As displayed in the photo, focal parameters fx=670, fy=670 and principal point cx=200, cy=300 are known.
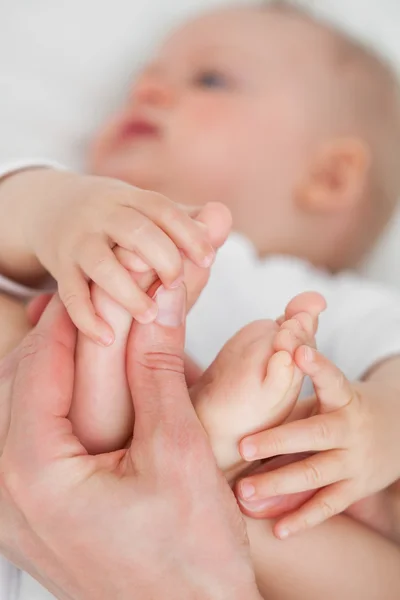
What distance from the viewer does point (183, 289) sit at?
636 mm

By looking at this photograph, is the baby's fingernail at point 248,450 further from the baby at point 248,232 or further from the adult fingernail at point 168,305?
the adult fingernail at point 168,305

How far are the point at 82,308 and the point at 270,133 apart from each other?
684 mm

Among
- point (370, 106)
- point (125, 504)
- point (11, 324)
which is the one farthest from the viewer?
point (370, 106)

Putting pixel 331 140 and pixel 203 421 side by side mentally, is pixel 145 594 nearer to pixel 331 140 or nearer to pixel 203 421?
pixel 203 421

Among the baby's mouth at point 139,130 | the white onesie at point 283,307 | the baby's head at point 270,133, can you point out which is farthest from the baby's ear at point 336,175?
the baby's mouth at point 139,130

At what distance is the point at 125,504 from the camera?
55cm

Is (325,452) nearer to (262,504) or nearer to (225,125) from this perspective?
(262,504)

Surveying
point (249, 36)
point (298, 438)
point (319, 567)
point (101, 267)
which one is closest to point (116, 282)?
point (101, 267)

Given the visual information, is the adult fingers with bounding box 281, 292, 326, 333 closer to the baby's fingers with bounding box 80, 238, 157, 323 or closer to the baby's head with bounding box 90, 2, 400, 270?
the baby's fingers with bounding box 80, 238, 157, 323

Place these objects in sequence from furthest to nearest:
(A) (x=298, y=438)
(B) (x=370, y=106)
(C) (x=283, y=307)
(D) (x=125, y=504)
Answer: (B) (x=370, y=106), (C) (x=283, y=307), (A) (x=298, y=438), (D) (x=125, y=504)

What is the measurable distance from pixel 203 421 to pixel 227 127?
679 mm

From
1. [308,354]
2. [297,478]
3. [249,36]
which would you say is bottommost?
[297,478]

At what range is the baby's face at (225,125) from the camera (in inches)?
45.4

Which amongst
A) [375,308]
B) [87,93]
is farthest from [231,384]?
[87,93]
